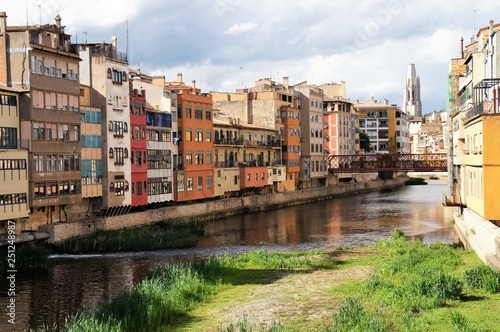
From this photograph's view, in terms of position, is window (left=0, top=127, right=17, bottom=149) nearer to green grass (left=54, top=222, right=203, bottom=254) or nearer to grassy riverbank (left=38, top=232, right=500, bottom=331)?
green grass (left=54, top=222, right=203, bottom=254)

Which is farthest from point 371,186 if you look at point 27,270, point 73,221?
point 27,270

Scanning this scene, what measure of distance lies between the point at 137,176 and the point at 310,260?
27.0 meters

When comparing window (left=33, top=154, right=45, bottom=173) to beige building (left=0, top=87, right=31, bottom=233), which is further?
window (left=33, top=154, right=45, bottom=173)

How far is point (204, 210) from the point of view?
7194 centimetres

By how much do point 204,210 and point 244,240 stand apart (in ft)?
58.2

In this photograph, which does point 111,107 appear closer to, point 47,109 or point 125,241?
point 47,109

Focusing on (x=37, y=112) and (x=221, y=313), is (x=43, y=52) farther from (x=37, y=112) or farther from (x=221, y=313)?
(x=221, y=313)

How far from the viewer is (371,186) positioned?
125750 mm

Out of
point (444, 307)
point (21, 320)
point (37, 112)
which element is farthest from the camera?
point (37, 112)

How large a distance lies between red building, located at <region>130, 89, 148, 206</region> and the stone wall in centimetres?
202

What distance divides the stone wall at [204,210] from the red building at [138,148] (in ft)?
6.63

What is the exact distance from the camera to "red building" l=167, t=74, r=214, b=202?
235 ft

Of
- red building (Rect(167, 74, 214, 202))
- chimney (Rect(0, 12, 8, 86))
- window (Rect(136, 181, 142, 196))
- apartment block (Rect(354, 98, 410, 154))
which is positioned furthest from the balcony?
apartment block (Rect(354, 98, 410, 154))

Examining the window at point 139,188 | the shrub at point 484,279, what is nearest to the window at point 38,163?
the window at point 139,188
